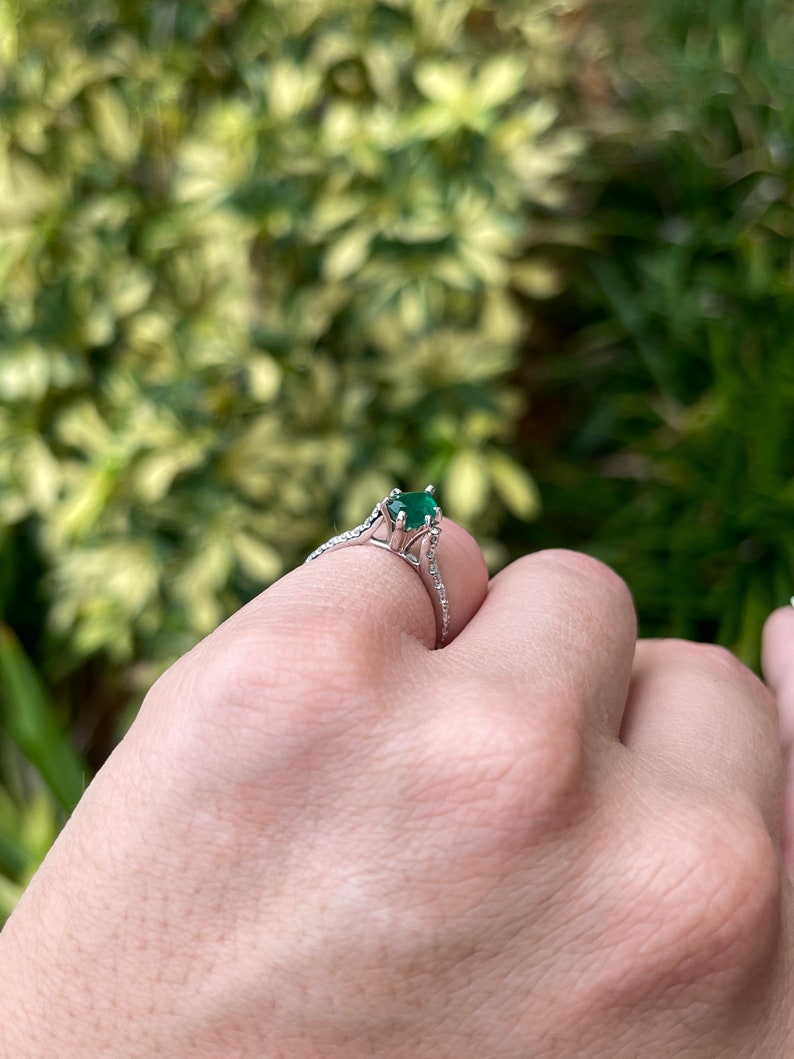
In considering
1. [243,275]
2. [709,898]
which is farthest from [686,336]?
[709,898]

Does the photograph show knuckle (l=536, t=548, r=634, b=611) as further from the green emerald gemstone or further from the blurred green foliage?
the blurred green foliage

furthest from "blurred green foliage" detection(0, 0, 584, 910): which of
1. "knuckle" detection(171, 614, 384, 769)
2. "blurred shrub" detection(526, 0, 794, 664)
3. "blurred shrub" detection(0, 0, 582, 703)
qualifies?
"knuckle" detection(171, 614, 384, 769)

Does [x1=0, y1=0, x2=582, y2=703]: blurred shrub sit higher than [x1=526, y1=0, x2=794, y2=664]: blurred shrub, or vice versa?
[x1=0, y1=0, x2=582, y2=703]: blurred shrub

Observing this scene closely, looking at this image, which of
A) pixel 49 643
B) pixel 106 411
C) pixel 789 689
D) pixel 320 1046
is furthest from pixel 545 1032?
pixel 49 643

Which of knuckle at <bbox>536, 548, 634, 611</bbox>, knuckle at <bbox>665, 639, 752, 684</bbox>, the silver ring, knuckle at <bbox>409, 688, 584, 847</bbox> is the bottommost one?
knuckle at <bbox>665, 639, 752, 684</bbox>

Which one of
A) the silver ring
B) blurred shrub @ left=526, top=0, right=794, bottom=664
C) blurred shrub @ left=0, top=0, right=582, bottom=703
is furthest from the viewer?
blurred shrub @ left=526, top=0, right=794, bottom=664

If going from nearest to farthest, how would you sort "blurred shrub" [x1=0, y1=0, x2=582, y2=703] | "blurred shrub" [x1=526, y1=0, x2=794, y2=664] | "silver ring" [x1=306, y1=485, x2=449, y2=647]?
"silver ring" [x1=306, y1=485, x2=449, y2=647], "blurred shrub" [x1=0, y1=0, x2=582, y2=703], "blurred shrub" [x1=526, y1=0, x2=794, y2=664]

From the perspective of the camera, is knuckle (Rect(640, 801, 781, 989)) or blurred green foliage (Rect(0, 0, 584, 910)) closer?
knuckle (Rect(640, 801, 781, 989))
